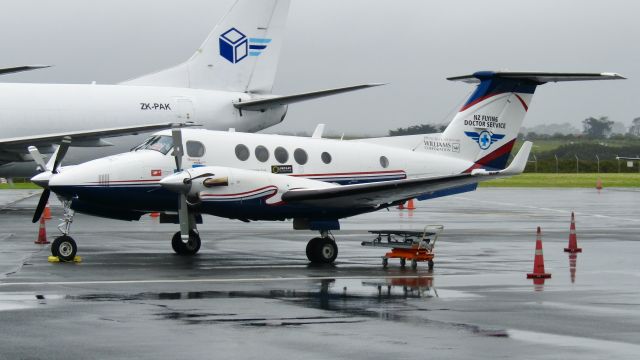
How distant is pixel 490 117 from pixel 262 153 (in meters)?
5.26

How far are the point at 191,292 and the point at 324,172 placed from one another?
6.41 metres

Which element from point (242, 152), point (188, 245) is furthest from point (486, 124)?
point (188, 245)

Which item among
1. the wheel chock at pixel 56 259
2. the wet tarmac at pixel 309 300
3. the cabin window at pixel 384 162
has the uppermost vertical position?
the cabin window at pixel 384 162

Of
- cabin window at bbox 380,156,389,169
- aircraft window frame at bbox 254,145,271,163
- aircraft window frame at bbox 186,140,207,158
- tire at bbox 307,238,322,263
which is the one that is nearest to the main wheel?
aircraft window frame at bbox 186,140,207,158

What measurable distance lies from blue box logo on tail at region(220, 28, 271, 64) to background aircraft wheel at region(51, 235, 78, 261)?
20364 millimetres

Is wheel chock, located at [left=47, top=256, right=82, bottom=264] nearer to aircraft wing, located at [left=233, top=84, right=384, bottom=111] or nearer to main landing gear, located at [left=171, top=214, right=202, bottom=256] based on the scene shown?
main landing gear, located at [left=171, top=214, right=202, bottom=256]

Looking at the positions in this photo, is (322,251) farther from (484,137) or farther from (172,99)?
(172,99)

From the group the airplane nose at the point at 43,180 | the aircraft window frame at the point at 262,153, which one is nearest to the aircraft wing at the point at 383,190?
the aircraft window frame at the point at 262,153

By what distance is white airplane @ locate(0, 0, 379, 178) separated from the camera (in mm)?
34250

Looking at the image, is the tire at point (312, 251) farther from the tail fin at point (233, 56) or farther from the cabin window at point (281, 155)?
the tail fin at point (233, 56)

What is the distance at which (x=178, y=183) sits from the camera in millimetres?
Answer: 18922

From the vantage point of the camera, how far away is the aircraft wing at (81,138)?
31519 millimetres

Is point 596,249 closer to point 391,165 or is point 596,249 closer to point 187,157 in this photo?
point 391,165

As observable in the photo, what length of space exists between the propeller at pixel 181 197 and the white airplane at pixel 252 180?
0.06ft
